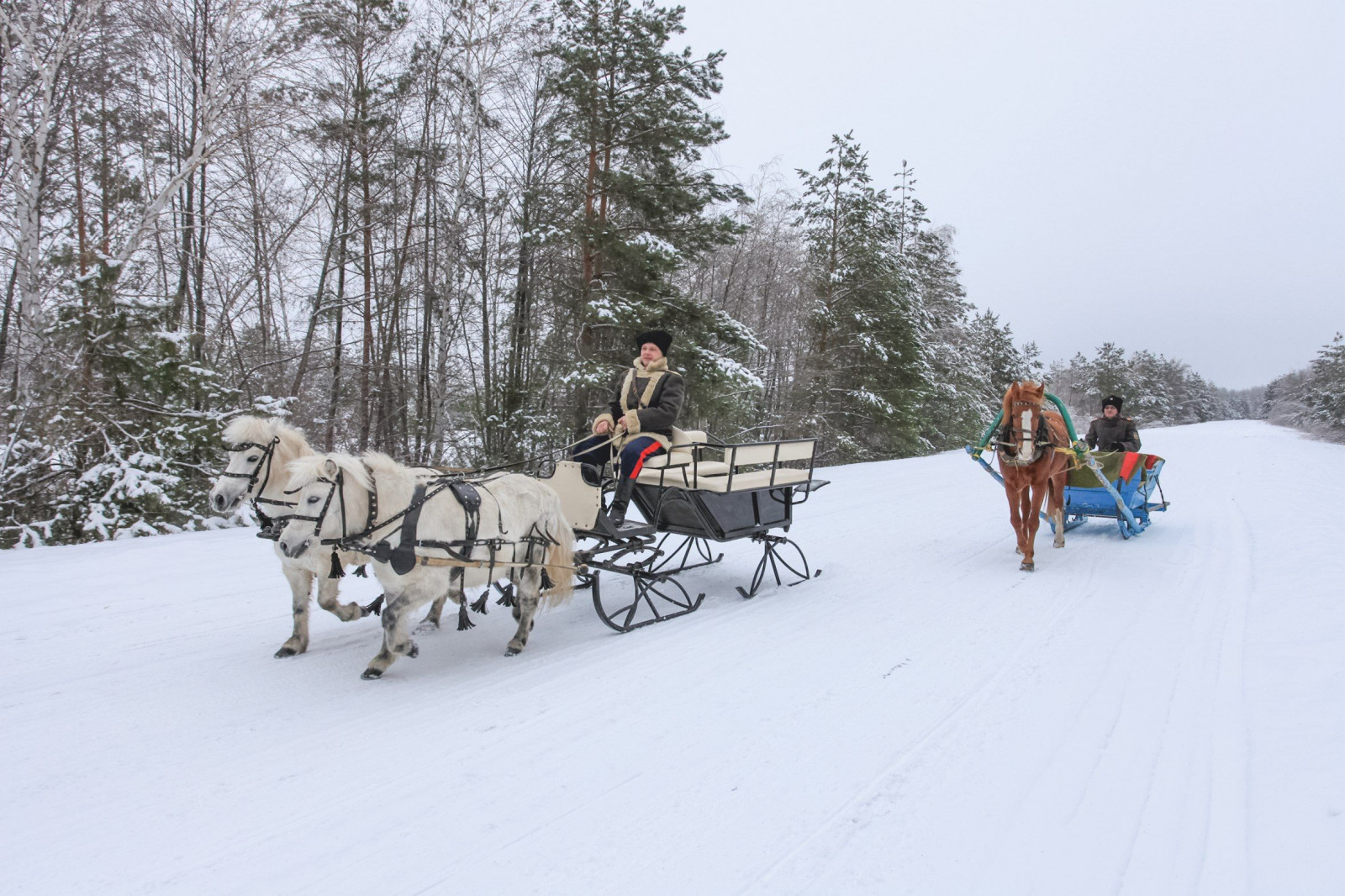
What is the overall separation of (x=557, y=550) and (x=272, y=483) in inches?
67.8

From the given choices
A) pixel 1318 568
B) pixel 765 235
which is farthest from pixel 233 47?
pixel 765 235

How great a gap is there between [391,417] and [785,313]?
14415 mm

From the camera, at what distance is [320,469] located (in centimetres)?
360

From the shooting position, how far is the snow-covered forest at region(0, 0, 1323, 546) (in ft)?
24.5

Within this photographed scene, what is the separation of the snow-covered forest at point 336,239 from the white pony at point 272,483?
436 centimetres

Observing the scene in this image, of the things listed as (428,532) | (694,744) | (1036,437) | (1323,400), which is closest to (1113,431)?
(1036,437)

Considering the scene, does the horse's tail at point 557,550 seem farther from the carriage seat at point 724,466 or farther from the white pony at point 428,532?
the carriage seat at point 724,466

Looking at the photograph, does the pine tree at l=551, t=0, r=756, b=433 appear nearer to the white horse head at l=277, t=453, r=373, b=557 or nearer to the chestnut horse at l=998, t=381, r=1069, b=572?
the chestnut horse at l=998, t=381, r=1069, b=572

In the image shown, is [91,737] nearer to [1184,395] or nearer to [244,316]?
[244,316]

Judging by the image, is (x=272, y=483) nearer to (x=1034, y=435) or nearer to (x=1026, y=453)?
(x=1026, y=453)

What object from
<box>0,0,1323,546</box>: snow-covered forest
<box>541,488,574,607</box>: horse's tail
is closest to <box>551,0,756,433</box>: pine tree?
<box>0,0,1323,546</box>: snow-covered forest

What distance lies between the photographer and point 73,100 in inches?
357

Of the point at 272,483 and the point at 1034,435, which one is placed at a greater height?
the point at 1034,435

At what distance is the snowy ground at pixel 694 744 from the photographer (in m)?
2.32
